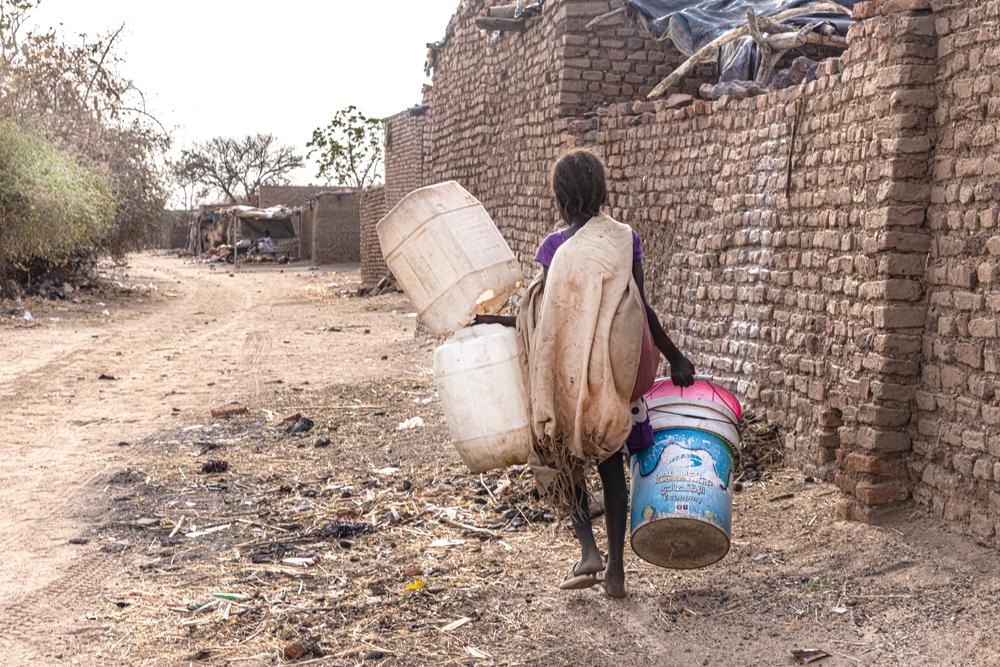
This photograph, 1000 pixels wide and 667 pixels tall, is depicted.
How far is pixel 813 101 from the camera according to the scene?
4.93m

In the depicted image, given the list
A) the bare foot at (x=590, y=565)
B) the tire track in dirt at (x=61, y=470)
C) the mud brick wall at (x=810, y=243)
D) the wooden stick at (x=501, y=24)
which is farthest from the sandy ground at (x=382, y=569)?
the wooden stick at (x=501, y=24)

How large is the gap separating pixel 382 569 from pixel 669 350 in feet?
5.21

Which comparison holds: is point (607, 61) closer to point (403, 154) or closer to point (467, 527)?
point (467, 527)

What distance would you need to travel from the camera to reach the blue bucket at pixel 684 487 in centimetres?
342

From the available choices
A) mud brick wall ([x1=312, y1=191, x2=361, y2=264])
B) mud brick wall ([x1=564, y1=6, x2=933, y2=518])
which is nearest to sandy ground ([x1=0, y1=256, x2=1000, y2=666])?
mud brick wall ([x1=564, y1=6, x2=933, y2=518])

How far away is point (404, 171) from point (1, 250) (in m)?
6.23

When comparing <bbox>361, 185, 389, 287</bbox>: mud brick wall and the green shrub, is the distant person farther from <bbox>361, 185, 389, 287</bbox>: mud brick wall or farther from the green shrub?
the green shrub

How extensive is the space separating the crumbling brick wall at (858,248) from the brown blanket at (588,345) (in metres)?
1.34

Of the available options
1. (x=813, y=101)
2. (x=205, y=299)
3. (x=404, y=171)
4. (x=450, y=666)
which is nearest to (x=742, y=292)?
(x=813, y=101)

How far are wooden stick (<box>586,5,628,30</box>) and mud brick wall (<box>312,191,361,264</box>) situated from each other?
1945 centimetres

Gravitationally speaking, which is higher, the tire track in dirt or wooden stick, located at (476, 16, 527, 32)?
wooden stick, located at (476, 16, 527, 32)

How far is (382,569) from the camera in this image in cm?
432

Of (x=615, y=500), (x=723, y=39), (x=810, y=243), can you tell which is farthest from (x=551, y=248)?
(x=723, y=39)

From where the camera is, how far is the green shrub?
15164 mm
